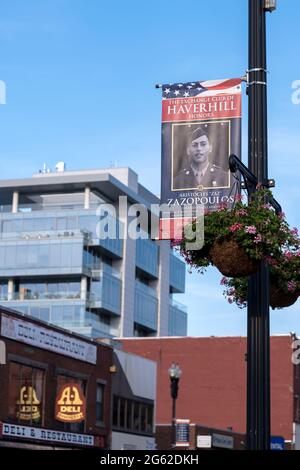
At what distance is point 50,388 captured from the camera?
1492 inches

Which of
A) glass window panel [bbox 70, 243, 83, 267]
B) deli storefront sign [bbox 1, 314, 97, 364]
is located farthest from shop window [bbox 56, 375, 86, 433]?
glass window panel [bbox 70, 243, 83, 267]

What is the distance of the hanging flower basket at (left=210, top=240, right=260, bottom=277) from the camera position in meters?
8.93

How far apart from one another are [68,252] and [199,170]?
86585 millimetres

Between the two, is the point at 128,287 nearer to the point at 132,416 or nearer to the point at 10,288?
the point at 10,288

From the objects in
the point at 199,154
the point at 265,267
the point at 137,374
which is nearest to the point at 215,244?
the point at 265,267

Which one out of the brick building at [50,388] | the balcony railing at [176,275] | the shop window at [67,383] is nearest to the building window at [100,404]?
the brick building at [50,388]

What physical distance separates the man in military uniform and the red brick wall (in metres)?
61.9

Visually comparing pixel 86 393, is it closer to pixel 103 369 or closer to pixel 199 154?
pixel 103 369

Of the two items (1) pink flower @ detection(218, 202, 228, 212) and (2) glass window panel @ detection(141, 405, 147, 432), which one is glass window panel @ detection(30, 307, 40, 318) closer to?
(2) glass window panel @ detection(141, 405, 147, 432)

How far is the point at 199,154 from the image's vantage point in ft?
33.0

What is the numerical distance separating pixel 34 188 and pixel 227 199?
90.6m

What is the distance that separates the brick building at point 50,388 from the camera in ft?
115

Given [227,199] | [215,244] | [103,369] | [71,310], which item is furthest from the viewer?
[71,310]

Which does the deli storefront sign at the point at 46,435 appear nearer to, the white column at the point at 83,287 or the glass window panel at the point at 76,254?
the glass window panel at the point at 76,254
